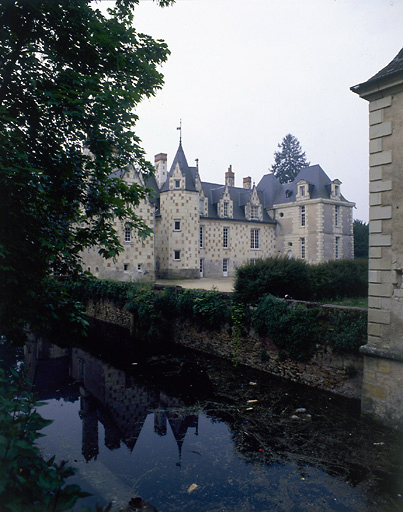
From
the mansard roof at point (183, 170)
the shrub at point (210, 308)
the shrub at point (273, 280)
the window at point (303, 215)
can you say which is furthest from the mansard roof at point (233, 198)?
the shrub at point (273, 280)

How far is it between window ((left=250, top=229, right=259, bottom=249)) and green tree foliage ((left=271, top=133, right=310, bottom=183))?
22.5m

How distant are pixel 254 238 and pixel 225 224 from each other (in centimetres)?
387

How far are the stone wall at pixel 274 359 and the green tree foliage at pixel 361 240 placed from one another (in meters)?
29.3

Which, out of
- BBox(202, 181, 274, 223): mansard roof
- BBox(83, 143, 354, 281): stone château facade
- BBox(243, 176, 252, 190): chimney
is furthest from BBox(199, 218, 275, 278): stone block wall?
BBox(243, 176, 252, 190): chimney

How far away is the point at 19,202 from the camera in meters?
4.93

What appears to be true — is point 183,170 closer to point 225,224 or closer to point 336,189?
point 225,224

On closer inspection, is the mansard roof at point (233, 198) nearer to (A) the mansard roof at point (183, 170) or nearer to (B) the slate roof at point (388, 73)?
(A) the mansard roof at point (183, 170)

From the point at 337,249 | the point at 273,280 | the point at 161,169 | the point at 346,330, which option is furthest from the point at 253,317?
the point at 337,249

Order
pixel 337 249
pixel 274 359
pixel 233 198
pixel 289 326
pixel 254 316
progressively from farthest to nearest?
pixel 233 198, pixel 337 249, pixel 254 316, pixel 274 359, pixel 289 326

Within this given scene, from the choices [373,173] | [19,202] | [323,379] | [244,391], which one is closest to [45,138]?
[19,202]

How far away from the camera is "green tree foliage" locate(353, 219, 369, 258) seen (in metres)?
39.1

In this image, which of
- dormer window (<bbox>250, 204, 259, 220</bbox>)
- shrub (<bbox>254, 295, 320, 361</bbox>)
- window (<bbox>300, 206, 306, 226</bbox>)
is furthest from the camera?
dormer window (<bbox>250, 204, 259, 220</bbox>)

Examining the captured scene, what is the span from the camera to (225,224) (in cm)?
3372

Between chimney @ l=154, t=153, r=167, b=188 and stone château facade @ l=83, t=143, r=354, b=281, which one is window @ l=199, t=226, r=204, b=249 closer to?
stone château facade @ l=83, t=143, r=354, b=281
